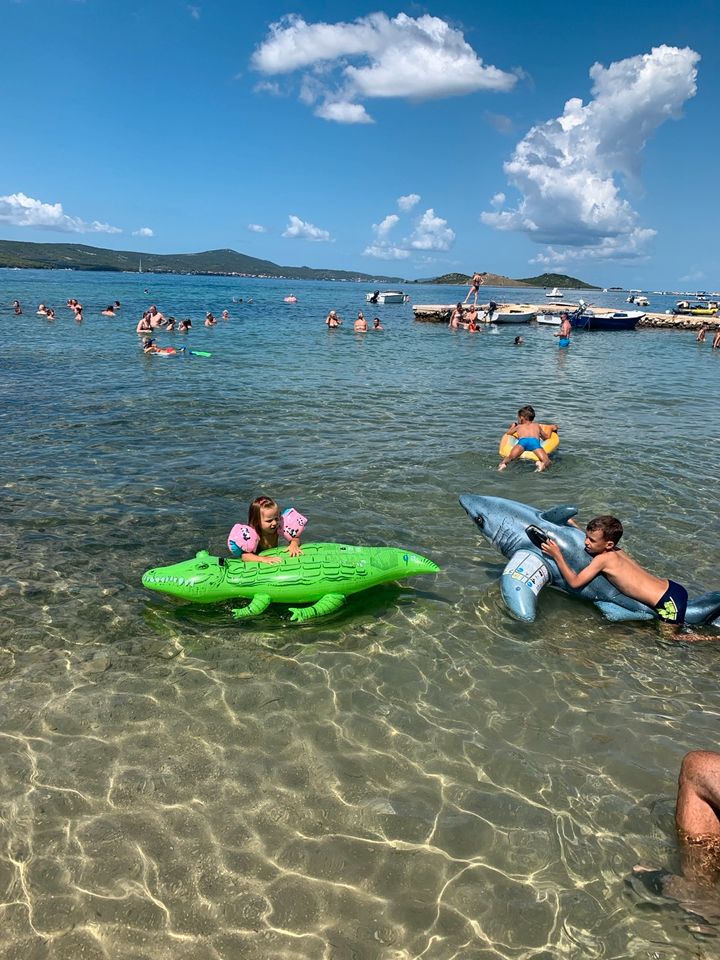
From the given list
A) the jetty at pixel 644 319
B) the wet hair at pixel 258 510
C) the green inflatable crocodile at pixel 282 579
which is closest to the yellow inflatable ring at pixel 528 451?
the green inflatable crocodile at pixel 282 579

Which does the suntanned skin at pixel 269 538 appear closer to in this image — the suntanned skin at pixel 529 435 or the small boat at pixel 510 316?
the suntanned skin at pixel 529 435

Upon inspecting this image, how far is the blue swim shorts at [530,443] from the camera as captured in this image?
1180cm

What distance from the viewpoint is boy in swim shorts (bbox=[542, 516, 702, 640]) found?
6363 mm

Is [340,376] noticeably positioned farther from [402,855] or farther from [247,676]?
[402,855]

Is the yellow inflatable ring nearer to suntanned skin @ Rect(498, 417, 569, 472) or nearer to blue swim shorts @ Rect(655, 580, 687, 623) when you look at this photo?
suntanned skin @ Rect(498, 417, 569, 472)

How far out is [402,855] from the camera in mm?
3988

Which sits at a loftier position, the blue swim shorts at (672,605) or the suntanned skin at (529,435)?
the suntanned skin at (529,435)

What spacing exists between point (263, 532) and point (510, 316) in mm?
44918

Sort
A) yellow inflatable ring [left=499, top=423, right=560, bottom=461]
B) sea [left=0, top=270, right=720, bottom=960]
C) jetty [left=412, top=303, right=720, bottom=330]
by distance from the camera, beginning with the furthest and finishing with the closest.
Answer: jetty [left=412, top=303, right=720, bottom=330] → yellow inflatable ring [left=499, top=423, right=560, bottom=461] → sea [left=0, top=270, right=720, bottom=960]

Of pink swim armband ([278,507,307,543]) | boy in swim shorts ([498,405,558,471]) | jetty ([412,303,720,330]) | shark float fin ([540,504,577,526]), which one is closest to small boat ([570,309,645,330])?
jetty ([412,303,720,330])

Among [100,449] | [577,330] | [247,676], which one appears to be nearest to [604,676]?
[247,676]

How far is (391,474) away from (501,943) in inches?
321

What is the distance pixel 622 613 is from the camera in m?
6.63

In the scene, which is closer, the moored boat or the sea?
the sea
